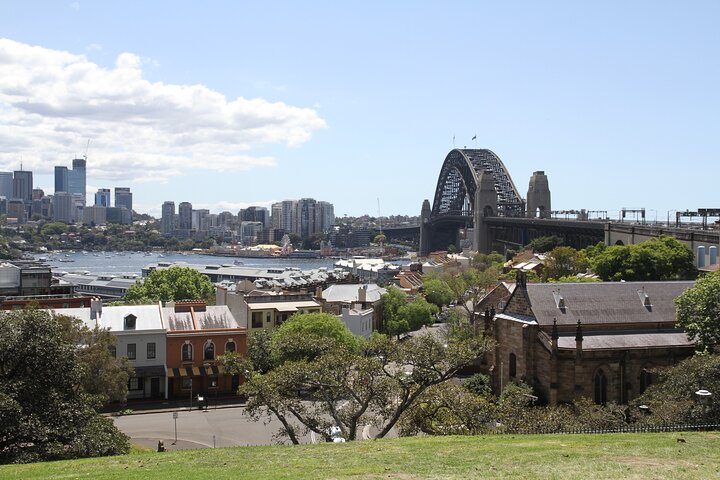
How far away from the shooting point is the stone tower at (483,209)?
185375mm

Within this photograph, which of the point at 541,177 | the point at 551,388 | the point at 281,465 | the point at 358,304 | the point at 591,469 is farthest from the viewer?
the point at 541,177

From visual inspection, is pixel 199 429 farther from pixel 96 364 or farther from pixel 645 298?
pixel 645 298

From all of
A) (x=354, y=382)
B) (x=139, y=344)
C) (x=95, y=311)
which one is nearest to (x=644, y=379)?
(x=354, y=382)

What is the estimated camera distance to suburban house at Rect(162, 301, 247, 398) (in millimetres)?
46938

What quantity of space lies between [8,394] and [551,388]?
2531 cm

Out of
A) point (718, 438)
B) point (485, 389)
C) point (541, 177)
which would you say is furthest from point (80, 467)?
point (541, 177)

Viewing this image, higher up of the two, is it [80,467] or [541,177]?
[541,177]

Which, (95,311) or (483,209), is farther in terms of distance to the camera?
(483,209)

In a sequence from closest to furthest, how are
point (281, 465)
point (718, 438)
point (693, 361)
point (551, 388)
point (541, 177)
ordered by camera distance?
point (281, 465) < point (718, 438) < point (693, 361) < point (551, 388) < point (541, 177)

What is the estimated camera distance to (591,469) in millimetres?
17297

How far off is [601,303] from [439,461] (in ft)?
83.7

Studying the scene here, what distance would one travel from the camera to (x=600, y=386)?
3800cm

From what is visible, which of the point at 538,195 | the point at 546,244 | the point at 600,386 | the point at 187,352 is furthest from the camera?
the point at 538,195

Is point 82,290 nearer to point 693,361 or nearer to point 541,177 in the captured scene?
point 541,177
